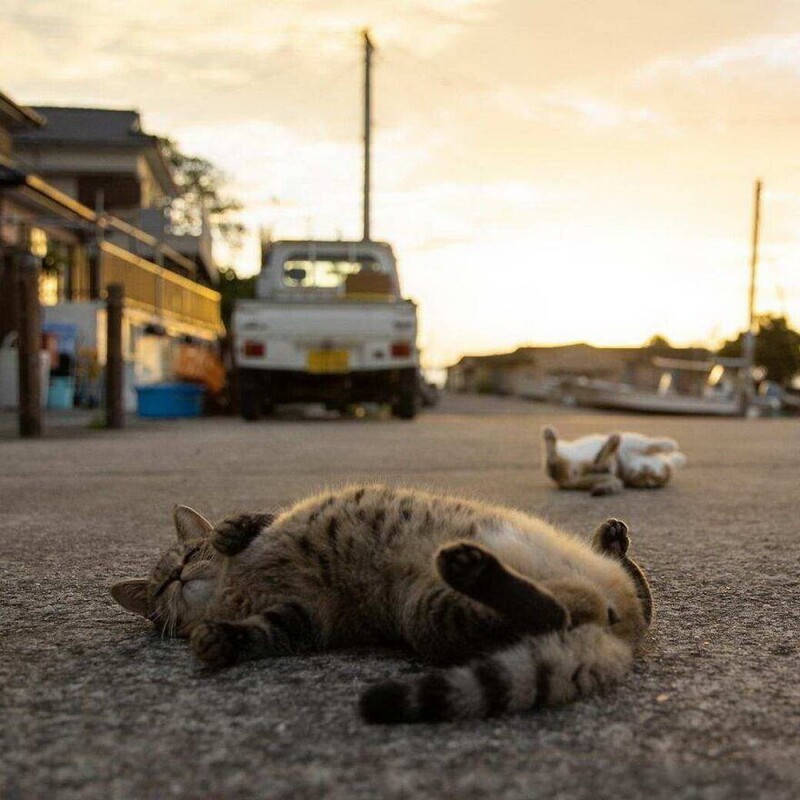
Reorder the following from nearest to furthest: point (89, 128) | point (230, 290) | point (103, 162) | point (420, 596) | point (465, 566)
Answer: point (465, 566) < point (420, 596) < point (103, 162) < point (89, 128) < point (230, 290)

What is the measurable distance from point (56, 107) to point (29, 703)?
1223 inches

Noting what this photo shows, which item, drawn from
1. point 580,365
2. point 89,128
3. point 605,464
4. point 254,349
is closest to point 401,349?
point 254,349

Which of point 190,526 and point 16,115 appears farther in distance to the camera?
point 16,115

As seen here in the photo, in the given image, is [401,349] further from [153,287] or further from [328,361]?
[153,287]

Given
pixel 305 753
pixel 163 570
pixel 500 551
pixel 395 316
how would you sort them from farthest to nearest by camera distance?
1. pixel 395 316
2. pixel 163 570
3. pixel 500 551
4. pixel 305 753

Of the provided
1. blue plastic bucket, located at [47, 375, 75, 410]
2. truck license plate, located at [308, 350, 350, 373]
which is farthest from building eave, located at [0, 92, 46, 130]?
truck license plate, located at [308, 350, 350, 373]

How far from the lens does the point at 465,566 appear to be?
1.61 m

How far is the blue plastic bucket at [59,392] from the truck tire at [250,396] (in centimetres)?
455

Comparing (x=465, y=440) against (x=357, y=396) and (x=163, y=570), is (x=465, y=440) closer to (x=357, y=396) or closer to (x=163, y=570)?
(x=357, y=396)

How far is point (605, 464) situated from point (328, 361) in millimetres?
6672

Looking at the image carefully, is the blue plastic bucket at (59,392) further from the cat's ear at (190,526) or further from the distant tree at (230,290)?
the distant tree at (230,290)

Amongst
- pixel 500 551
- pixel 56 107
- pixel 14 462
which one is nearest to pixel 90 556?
pixel 500 551

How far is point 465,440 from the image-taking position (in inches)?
361

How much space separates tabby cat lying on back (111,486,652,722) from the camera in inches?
60.2
